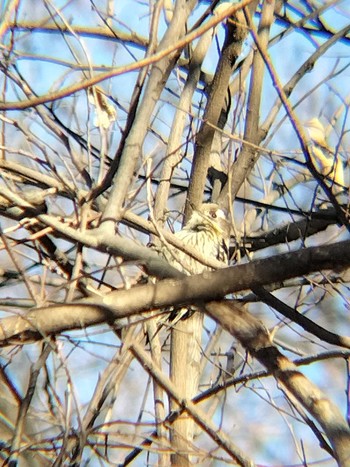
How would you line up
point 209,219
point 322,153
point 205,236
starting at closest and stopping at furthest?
1. point 322,153
2. point 209,219
3. point 205,236

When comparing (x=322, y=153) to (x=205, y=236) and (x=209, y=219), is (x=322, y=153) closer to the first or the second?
(x=209, y=219)

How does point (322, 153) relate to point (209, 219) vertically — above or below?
below

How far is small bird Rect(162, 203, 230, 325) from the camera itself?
4820mm

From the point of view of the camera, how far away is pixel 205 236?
5.21 meters

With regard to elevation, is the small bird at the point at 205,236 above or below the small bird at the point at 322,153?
above

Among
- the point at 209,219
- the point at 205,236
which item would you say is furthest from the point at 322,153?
the point at 205,236

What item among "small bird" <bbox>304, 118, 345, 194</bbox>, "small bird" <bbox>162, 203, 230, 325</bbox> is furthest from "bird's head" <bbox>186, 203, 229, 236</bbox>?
"small bird" <bbox>304, 118, 345, 194</bbox>

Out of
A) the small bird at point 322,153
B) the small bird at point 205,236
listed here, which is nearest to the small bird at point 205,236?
the small bird at point 205,236

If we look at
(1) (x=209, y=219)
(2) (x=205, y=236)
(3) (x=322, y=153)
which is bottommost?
(3) (x=322, y=153)

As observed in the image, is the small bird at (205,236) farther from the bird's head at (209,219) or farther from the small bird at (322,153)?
the small bird at (322,153)

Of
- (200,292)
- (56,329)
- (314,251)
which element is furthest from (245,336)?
(56,329)

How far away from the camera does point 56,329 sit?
108 inches

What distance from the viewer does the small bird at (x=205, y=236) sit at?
482 cm

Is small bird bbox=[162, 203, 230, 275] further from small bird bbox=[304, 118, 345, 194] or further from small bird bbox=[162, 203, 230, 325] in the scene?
small bird bbox=[304, 118, 345, 194]
